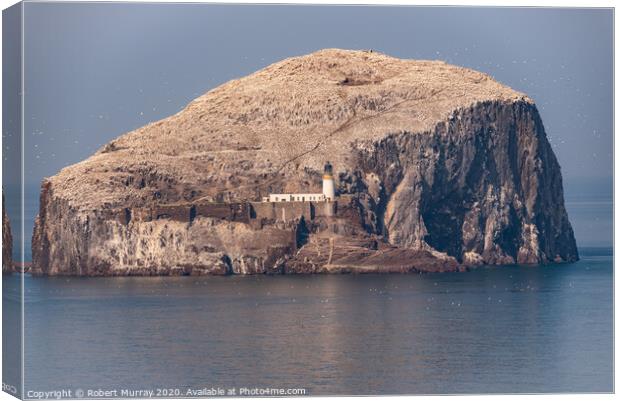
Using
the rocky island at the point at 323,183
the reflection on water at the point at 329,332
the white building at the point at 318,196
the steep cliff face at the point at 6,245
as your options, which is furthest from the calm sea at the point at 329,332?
the white building at the point at 318,196

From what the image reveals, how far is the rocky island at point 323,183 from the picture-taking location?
5128 inches

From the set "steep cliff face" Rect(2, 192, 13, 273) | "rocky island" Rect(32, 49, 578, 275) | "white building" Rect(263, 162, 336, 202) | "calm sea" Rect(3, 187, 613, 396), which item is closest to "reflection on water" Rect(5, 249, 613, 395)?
"calm sea" Rect(3, 187, 613, 396)

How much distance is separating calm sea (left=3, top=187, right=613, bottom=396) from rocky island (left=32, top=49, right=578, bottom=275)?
361 cm

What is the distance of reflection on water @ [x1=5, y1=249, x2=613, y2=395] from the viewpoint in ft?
257

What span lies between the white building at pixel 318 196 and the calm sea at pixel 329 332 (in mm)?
6903

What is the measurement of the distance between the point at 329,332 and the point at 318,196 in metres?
39.5

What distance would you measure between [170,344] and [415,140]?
50.5 meters

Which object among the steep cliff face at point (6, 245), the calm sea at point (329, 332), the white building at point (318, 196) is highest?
the white building at point (318, 196)

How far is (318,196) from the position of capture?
133250 millimetres

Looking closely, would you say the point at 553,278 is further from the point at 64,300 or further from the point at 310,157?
the point at 64,300

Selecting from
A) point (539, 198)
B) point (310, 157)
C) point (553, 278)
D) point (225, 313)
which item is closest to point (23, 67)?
point (225, 313)

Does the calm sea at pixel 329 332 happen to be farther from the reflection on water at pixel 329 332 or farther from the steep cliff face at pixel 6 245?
the steep cliff face at pixel 6 245

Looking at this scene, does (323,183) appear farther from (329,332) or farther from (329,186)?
(329,332)

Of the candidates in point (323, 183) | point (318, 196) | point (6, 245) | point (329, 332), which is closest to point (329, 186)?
point (323, 183)
